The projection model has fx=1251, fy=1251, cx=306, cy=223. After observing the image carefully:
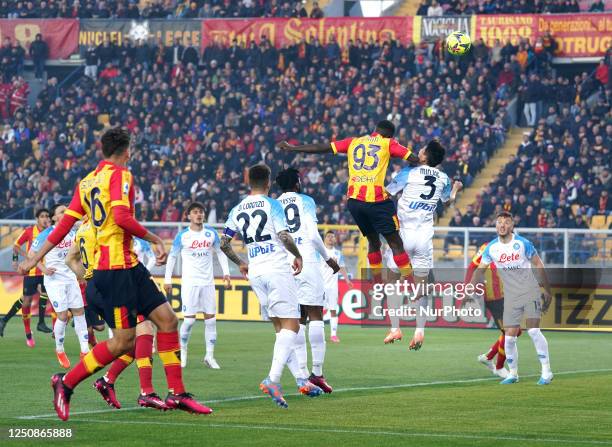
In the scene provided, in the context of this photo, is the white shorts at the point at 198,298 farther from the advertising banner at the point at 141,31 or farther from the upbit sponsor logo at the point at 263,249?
the advertising banner at the point at 141,31

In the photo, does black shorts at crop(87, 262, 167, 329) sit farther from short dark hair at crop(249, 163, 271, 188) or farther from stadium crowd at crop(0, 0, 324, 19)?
stadium crowd at crop(0, 0, 324, 19)

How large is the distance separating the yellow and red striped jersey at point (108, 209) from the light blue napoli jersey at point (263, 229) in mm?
1945

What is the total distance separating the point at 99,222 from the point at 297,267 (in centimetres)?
260

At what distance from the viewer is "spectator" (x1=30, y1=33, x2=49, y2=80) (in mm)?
43781

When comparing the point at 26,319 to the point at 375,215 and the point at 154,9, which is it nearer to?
the point at 375,215

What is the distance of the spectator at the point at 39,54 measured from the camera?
144 ft

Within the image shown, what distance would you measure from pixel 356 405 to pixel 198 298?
20.9 ft

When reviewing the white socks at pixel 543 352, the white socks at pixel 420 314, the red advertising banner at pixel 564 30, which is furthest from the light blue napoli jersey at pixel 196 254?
the red advertising banner at pixel 564 30

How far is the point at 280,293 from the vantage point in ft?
43.0

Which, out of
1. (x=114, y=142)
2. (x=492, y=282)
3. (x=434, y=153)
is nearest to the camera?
(x=114, y=142)

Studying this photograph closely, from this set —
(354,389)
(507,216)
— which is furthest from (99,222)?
(507,216)

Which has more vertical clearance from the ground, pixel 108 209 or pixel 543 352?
pixel 108 209

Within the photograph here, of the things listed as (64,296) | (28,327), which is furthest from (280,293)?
(28,327)

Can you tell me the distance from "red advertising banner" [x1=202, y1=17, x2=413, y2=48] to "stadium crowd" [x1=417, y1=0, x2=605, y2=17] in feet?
3.12
